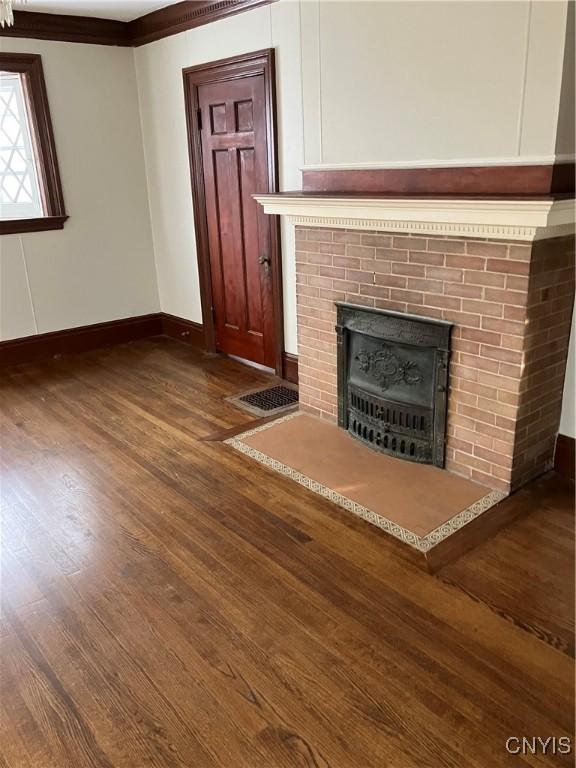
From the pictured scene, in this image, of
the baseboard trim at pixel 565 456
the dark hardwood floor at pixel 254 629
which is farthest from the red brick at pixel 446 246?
the dark hardwood floor at pixel 254 629

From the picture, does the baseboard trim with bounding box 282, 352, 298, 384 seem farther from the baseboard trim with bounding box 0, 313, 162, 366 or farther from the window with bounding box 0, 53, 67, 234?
the window with bounding box 0, 53, 67, 234

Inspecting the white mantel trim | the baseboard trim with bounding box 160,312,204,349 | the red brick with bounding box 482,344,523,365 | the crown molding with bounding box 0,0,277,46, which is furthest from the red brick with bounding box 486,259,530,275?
the baseboard trim with bounding box 160,312,204,349

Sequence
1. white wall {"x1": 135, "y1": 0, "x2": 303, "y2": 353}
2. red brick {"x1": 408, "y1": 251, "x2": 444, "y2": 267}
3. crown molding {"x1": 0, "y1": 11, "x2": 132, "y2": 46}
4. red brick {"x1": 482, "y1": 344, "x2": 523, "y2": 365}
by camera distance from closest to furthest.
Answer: red brick {"x1": 482, "y1": 344, "x2": 523, "y2": 365}, red brick {"x1": 408, "y1": 251, "x2": 444, "y2": 267}, white wall {"x1": 135, "y1": 0, "x2": 303, "y2": 353}, crown molding {"x1": 0, "y1": 11, "x2": 132, "y2": 46}

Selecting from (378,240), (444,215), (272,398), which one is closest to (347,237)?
(378,240)

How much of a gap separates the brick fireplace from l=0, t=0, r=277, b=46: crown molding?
6.24 ft

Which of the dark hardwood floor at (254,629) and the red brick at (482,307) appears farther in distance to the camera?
the red brick at (482,307)

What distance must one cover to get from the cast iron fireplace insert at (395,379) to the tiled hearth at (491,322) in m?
0.06

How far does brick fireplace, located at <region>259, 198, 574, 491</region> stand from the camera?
2.52m

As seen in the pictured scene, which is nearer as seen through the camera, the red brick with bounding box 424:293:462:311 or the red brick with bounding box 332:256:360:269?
the red brick with bounding box 424:293:462:311

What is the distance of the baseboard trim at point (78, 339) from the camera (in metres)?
4.91

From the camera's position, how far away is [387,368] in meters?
3.11

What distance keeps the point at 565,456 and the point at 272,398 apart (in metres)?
1.83

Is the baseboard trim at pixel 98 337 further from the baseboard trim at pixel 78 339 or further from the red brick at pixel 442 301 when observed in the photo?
the red brick at pixel 442 301

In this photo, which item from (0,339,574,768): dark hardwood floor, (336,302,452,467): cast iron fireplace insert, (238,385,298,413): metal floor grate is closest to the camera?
(0,339,574,768): dark hardwood floor
